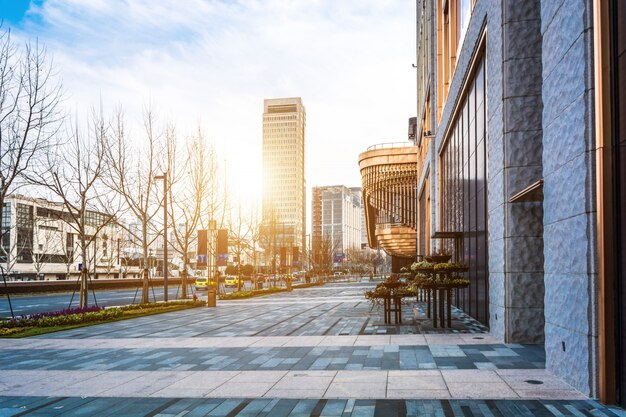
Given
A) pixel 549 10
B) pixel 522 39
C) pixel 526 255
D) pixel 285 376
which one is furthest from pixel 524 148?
pixel 285 376

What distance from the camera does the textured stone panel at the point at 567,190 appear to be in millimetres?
7238

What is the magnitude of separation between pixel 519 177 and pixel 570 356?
499cm

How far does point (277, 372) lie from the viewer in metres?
9.31

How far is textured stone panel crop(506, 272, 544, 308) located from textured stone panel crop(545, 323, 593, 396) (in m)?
2.76

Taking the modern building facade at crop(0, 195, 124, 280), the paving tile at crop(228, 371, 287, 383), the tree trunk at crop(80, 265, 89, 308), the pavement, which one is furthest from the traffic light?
the modern building facade at crop(0, 195, 124, 280)

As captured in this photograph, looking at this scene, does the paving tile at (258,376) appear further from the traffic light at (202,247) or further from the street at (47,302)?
the traffic light at (202,247)

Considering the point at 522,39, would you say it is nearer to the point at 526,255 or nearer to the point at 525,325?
the point at 526,255

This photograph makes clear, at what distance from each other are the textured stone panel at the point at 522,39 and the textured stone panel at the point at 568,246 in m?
4.75

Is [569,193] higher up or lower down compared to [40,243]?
higher up

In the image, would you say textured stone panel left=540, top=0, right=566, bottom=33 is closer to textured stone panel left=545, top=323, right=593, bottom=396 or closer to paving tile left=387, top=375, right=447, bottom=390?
textured stone panel left=545, top=323, right=593, bottom=396

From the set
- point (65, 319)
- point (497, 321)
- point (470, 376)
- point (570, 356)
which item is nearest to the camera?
point (570, 356)

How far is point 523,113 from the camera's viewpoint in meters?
11.8

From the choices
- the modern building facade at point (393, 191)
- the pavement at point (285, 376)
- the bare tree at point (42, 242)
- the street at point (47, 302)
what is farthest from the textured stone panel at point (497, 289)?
the bare tree at point (42, 242)

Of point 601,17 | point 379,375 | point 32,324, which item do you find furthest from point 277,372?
point 32,324
